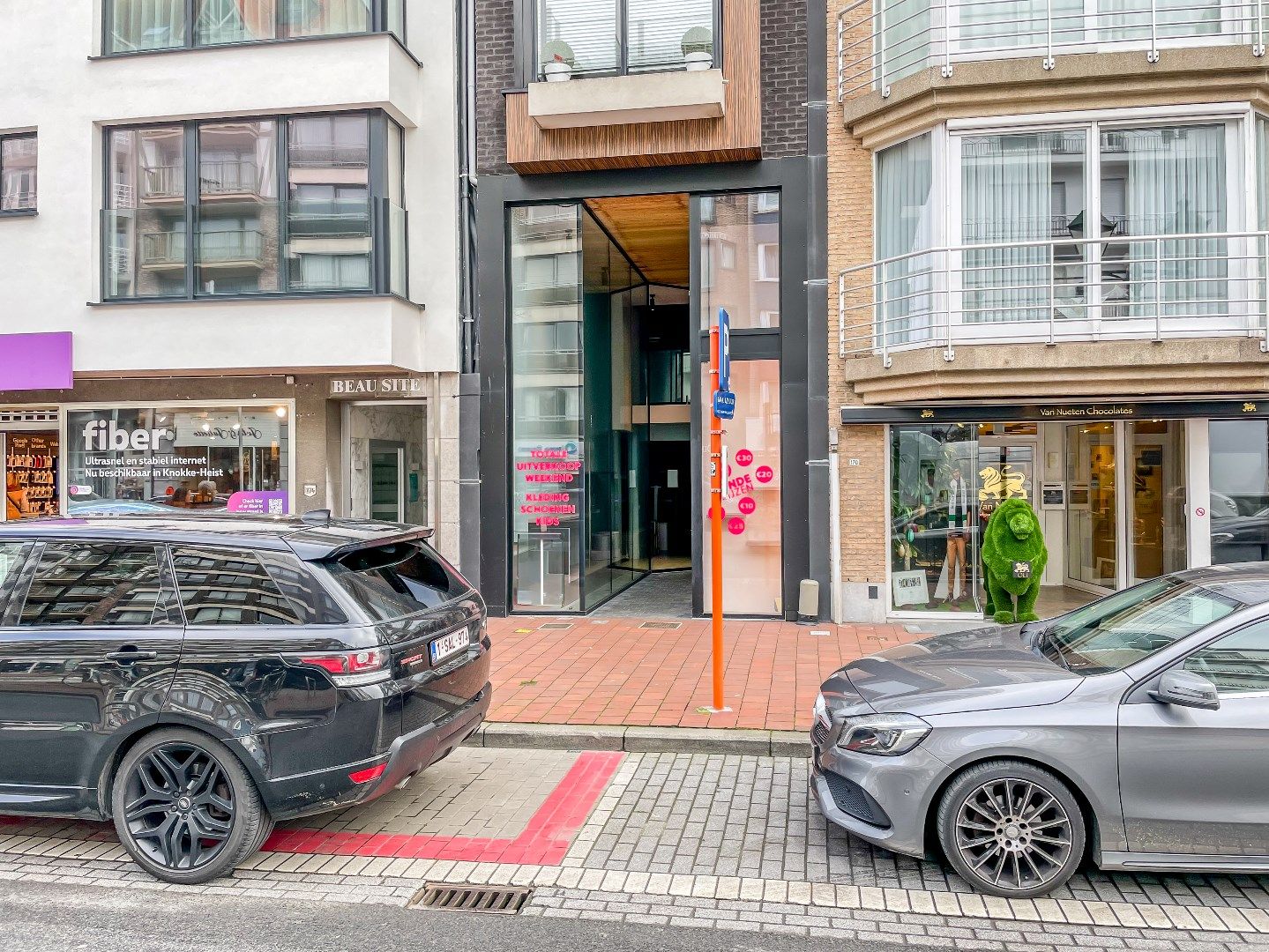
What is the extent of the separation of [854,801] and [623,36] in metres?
9.28

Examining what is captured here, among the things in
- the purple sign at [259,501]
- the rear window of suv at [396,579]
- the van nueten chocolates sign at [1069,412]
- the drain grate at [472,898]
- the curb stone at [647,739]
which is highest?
the van nueten chocolates sign at [1069,412]

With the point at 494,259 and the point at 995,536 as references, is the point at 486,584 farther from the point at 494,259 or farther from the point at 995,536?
the point at 995,536

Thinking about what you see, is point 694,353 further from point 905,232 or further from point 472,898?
point 472,898

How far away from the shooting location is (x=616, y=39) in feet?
35.6

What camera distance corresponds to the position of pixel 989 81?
9711 millimetres

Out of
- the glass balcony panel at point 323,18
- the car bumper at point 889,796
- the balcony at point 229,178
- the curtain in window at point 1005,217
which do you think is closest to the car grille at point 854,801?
the car bumper at point 889,796

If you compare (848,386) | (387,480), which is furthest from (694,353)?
(387,480)

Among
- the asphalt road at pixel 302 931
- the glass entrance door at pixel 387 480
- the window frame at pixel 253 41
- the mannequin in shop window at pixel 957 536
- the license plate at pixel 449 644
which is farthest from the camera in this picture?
the glass entrance door at pixel 387 480

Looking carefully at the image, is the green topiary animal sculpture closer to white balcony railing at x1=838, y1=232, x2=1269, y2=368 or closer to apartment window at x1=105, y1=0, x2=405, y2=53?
white balcony railing at x1=838, y1=232, x2=1269, y2=368

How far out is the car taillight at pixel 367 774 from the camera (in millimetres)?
4363

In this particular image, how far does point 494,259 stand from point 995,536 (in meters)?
6.68

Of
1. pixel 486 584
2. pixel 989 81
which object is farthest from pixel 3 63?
pixel 989 81

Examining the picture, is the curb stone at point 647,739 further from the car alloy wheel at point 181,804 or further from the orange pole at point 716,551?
the car alloy wheel at point 181,804

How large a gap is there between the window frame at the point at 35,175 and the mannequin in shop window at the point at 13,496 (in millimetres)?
3660
